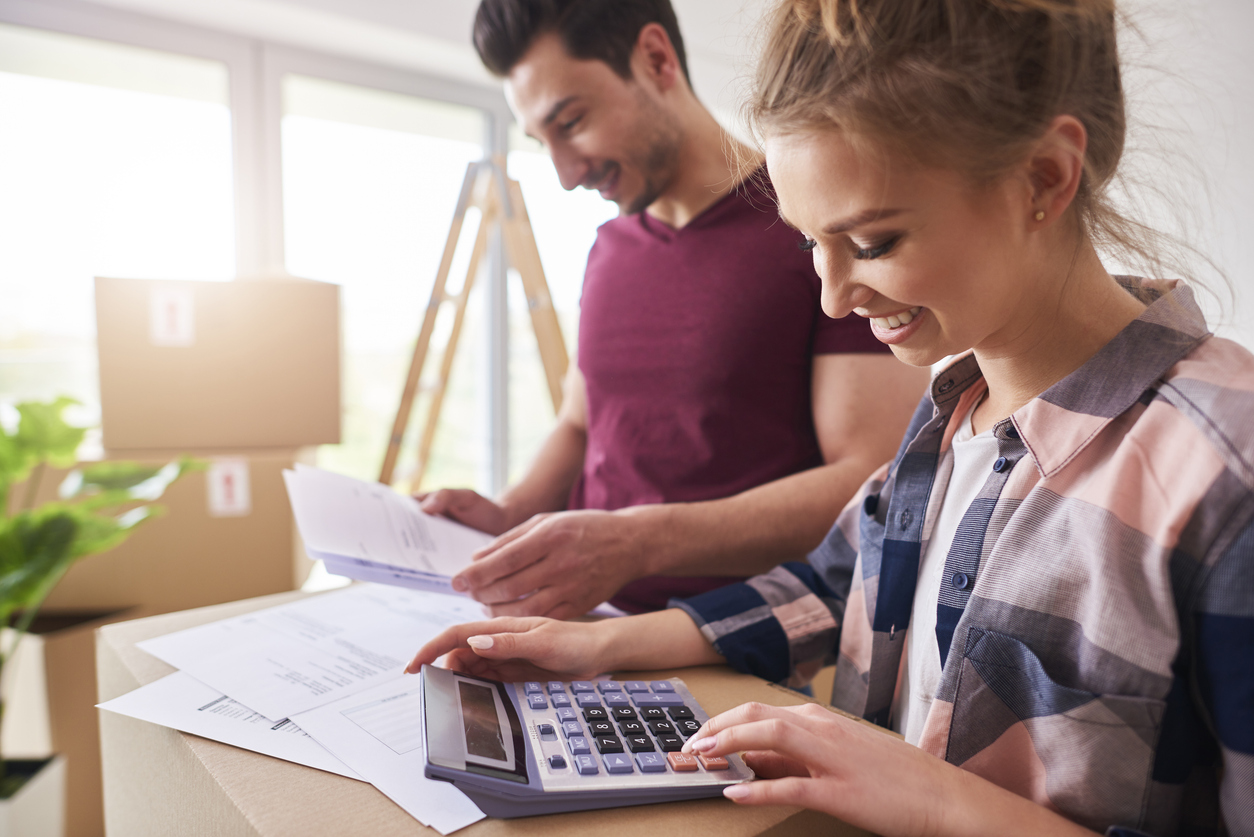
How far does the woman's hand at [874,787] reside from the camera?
0.41m

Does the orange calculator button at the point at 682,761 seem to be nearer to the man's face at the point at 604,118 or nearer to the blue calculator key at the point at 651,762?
the blue calculator key at the point at 651,762

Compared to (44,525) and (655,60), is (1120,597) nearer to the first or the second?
(655,60)

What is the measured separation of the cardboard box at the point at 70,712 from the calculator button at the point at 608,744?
143 centimetres

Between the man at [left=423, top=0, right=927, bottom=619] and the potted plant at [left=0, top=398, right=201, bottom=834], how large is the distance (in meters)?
0.64

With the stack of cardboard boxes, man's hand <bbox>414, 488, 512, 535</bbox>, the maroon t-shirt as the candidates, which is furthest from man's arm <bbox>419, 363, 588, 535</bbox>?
the stack of cardboard boxes

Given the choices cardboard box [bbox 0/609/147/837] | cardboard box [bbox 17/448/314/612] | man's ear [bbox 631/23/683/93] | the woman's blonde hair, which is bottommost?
cardboard box [bbox 0/609/147/837]

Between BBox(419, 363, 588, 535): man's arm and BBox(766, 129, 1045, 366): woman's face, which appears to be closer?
BBox(766, 129, 1045, 366): woman's face

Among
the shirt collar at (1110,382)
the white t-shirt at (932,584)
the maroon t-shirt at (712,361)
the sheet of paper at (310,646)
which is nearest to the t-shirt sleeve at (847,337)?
the maroon t-shirt at (712,361)

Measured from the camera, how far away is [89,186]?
201 centimetres

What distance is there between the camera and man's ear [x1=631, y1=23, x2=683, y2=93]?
1090 mm

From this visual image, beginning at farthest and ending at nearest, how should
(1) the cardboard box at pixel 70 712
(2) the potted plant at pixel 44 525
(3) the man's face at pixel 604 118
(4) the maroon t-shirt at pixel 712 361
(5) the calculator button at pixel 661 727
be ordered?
(1) the cardboard box at pixel 70 712 < (2) the potted plant at pixel 44 525 < (3) the man's face at pixel 604 118 < (4) the maroon t-shirt at pixel 712 361 < (5) the calculator button at pixel 661 727

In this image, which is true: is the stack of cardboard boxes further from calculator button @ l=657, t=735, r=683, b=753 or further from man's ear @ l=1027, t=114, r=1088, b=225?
man's ear @ l=1027, t=114, r=1088, b=225

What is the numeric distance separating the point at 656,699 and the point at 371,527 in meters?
Result: 0.36

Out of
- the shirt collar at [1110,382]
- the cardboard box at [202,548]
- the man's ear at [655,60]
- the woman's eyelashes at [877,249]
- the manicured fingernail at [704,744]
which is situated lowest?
the cardboard box at [202,548]
